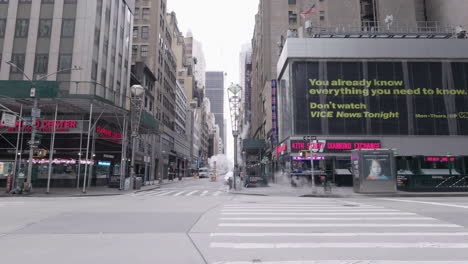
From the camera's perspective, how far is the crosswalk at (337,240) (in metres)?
5.59

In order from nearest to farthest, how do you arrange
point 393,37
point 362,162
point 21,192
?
point 21,192 < point 362,162 < point 393,37

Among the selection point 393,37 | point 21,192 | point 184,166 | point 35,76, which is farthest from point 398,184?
point 184,166

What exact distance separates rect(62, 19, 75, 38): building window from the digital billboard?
1007 inches

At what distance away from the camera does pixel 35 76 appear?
31703 millimetres

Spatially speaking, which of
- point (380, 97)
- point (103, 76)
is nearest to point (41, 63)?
point (103, 76)

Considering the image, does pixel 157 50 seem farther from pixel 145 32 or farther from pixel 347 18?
pixel 347 18

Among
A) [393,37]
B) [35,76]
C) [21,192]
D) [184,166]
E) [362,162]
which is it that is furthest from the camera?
[184,166]

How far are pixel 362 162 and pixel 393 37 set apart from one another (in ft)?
79.1

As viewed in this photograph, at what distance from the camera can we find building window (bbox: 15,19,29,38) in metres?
32.4

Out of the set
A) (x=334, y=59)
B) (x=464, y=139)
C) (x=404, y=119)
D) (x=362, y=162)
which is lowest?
(x=362, y=162)

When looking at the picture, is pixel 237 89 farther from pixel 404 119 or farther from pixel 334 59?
pixel 404 119

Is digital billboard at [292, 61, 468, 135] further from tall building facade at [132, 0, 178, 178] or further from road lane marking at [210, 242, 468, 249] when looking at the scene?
road lane marking at [210, 242, 468, 249]

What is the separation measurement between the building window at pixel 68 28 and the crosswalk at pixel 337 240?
30955mm

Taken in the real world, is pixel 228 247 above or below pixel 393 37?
below
